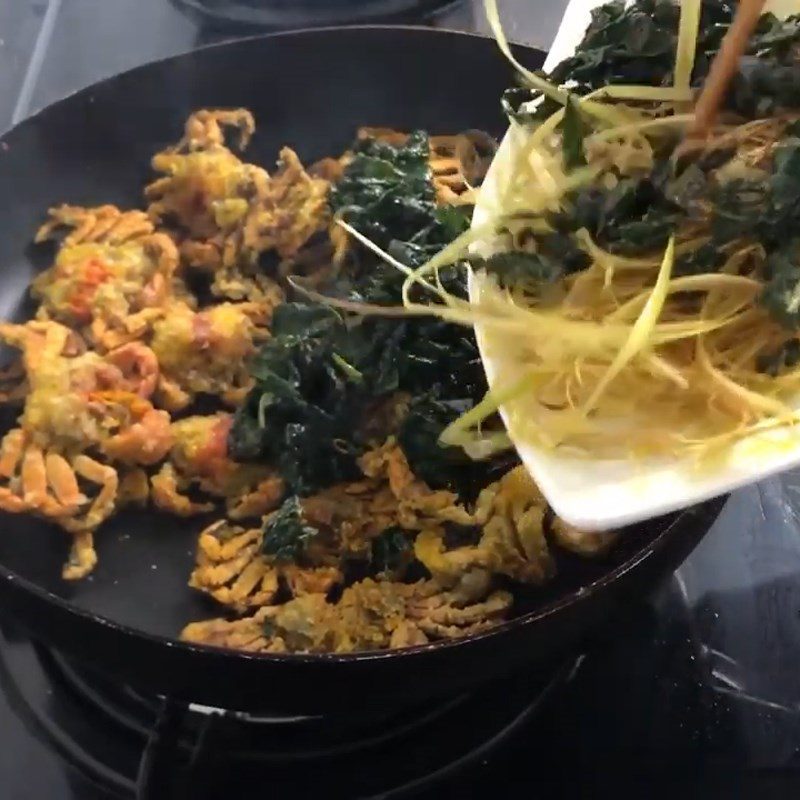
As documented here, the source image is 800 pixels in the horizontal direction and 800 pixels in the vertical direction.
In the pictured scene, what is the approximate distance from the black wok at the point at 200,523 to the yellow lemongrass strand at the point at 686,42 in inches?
13.5

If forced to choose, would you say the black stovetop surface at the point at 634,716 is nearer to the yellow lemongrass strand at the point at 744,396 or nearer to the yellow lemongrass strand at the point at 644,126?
the yellow lemongrass strand at the point at 744,396

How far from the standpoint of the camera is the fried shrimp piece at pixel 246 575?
1.02m

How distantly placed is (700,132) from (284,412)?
0.51m

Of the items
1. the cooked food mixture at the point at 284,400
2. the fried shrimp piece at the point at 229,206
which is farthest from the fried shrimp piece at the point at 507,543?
the fried shrimp piece at the point at 229,206

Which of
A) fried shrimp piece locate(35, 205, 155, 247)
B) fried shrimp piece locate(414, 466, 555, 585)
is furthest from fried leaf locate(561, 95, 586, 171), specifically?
fried shrimp piece locate(35, 205, 155, 247)

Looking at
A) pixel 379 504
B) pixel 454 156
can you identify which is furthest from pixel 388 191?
pixel 379 504

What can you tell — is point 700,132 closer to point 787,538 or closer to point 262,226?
point 787,538

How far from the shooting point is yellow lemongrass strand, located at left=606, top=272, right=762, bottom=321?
2.54ft

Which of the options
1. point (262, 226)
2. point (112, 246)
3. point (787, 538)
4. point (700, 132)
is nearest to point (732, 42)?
point (700, 132)

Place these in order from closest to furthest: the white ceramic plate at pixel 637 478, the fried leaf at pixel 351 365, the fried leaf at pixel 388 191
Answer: the white ceramic plate at pixel 637 478
the fried leaf at pixel 351 365
the fried leaf at pixel 388 191

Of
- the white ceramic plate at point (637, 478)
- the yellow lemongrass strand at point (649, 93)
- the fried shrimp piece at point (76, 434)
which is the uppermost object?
the yellow lemongrass strand at point (649, 93)

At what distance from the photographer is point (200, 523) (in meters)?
1.12

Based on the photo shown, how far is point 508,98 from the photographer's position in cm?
97

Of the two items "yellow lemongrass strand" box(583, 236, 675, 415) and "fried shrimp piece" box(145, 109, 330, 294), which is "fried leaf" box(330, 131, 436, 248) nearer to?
"fried shrimp piece" box(145, 109, 330, 294)
